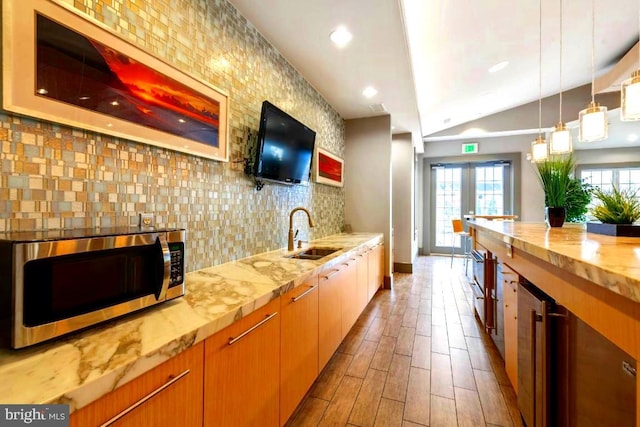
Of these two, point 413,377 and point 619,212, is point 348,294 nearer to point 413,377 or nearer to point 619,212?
point 413,377

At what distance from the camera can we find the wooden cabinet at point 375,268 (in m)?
3.32

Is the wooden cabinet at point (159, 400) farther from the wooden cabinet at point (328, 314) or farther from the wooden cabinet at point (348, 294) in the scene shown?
the wooden cabinet at point (348, 294)

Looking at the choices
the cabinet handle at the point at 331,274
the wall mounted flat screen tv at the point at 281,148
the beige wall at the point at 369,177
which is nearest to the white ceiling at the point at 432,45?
the beige wall at the point at 369,177

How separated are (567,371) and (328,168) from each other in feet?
9.52

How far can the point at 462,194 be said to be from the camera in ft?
22.4

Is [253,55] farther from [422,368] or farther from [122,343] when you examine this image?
[422,368]

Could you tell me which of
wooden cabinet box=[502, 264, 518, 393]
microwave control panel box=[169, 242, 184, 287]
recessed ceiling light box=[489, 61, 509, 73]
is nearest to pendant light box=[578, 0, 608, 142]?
wooden cabinet box=[502, 264, 518, 393]

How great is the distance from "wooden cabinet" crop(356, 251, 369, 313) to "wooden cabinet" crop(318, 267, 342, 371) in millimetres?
592

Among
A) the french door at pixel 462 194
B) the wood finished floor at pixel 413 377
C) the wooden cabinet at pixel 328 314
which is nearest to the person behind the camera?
the wood finished floor at pixel 413 377

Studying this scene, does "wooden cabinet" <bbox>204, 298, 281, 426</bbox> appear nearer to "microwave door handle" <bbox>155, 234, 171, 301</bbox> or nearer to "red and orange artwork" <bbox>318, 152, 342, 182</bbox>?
"microwave door handle" <bbox>155, 234, 171, 301</bbox>

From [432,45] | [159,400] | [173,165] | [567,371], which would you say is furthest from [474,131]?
[159,400]

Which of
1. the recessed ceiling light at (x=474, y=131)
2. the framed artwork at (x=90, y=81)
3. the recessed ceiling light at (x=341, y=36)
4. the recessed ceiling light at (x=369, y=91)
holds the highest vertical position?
the recessed ceiling light at (x=474, y=131)

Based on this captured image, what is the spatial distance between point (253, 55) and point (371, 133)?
98.4 inches

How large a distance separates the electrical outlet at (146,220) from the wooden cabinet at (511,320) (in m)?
2.01
